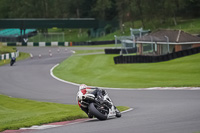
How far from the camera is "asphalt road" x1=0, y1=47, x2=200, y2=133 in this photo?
11016 millimetres

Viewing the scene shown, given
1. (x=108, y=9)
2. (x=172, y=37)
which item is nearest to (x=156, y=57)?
(x=172, y=37)

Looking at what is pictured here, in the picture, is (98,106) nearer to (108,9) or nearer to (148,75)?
(148,75)

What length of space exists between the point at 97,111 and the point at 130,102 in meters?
6.05

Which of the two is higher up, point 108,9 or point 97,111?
point 108,9

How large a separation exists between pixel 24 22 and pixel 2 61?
3533 cm

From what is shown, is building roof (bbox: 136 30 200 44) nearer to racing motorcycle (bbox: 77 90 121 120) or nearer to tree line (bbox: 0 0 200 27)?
racing motorcycle (bbox: 77 90 121 120)

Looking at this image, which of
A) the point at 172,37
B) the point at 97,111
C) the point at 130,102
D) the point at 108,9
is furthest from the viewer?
the point at 108,9

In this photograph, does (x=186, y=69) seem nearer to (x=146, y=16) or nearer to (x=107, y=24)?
(x=146, y=16)

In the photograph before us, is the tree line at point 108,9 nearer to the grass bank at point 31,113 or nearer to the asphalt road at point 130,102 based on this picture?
the asphalt road at point 130,102

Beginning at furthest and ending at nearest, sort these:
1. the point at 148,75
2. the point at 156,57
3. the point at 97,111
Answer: the point at 156,57
the point at 148,75
the point at 97,111

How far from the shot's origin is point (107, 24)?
99.4 metres

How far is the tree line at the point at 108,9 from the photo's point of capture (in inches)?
3408

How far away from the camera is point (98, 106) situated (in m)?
13.1

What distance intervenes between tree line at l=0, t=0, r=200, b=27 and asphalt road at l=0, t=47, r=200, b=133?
52.0 m
